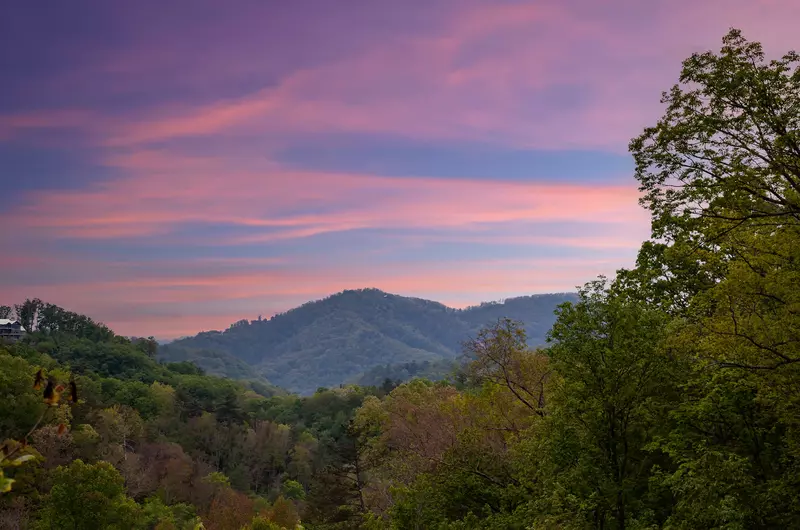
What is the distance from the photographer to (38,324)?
642ft

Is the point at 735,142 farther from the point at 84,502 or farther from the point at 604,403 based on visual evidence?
the point at 84,502

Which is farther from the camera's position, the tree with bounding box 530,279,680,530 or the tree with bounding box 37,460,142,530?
the tree with bounding box 37,460,142,530

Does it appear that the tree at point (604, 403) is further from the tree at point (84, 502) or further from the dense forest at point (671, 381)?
the tree at point (84, 502)

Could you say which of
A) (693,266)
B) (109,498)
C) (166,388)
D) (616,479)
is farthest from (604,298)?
(166,388)

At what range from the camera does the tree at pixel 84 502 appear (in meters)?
36.1

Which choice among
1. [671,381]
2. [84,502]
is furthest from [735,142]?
[84,502]

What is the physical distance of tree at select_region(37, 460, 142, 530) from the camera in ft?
118

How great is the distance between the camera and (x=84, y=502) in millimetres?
36375

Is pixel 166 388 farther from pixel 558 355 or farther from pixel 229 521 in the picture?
pixel 558 355

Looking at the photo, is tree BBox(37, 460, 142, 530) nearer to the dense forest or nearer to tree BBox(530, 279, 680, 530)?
the dense forest

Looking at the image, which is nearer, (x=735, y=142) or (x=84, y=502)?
(x=735, y=142)

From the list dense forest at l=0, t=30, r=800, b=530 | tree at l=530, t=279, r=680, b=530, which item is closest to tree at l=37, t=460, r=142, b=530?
dense forest at l=0, t=30, r=800, b=530

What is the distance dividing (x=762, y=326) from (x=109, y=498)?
1484 inches

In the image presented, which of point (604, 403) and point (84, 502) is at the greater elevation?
point (604, 403)
